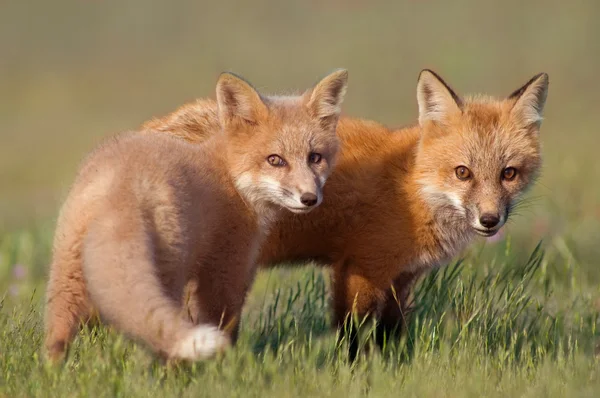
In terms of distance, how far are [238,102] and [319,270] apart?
122 inches

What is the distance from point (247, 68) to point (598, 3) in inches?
482

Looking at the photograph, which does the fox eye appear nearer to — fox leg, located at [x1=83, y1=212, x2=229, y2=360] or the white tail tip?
fox leg, located at [x1=83, y1=212, x2=229, y2=360]

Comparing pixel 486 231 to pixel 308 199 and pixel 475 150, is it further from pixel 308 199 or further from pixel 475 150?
pixel 308 199

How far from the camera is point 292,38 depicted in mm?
31672

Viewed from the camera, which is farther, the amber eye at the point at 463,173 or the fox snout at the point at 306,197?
the amber eye at the point at 463,173

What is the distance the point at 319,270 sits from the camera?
8648 millimetres

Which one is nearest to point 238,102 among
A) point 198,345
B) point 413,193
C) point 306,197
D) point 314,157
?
point 314,157

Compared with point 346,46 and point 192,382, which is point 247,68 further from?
point 192,382

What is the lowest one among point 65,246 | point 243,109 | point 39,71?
point 39,71

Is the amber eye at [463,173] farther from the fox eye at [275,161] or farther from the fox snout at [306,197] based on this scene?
the fox eye at [275,161]

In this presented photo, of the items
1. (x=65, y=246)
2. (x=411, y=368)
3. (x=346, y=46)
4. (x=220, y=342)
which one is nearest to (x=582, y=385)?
(x=411, y=368)

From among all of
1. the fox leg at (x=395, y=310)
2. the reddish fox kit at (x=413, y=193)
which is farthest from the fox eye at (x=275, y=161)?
the fox leg at (x=395, y=310)

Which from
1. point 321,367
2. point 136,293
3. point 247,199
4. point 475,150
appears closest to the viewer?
point 136,293

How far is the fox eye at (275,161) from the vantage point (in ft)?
19.0
